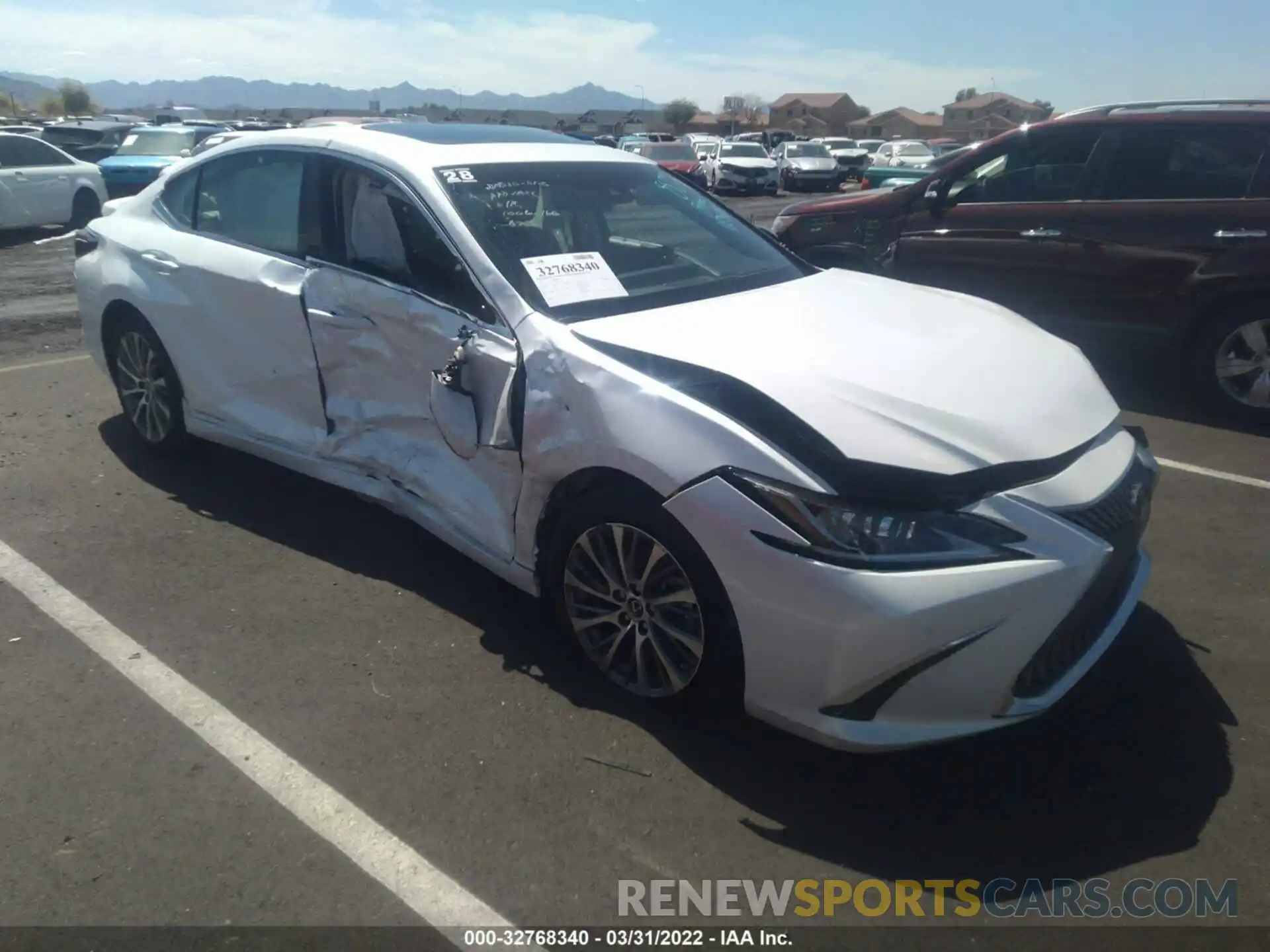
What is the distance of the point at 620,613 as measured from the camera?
3.22 metres

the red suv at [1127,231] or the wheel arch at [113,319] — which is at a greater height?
the red suv at [1127,231]

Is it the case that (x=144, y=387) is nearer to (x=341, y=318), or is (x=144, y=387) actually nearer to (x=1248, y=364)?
(x=341, y=318)

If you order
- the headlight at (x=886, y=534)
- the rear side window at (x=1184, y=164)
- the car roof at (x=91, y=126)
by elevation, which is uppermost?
the rear side window at (x=1184, y=164)

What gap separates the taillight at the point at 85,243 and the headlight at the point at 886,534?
14.4 ft

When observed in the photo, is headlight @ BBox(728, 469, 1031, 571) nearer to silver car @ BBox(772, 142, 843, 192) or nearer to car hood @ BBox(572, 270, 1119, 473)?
car hood @ BBox(572, 270, 1119, 473)

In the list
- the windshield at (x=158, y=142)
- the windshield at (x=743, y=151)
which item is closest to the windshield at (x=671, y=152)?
the windshield at (x=743, y=151)

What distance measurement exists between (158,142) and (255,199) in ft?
64.1

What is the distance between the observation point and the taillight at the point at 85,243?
538 centimetres

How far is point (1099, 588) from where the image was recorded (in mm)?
2828

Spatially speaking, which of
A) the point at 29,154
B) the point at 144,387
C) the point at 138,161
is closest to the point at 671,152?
the point at 138,161

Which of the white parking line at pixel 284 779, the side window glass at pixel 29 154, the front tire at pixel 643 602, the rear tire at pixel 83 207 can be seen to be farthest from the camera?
the rear tire at pixel 83 207

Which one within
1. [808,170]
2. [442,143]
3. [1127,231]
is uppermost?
[442,143]

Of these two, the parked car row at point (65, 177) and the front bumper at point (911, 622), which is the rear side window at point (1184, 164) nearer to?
the front bumper at point (911, 622)

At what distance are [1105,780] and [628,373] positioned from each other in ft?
5.94
